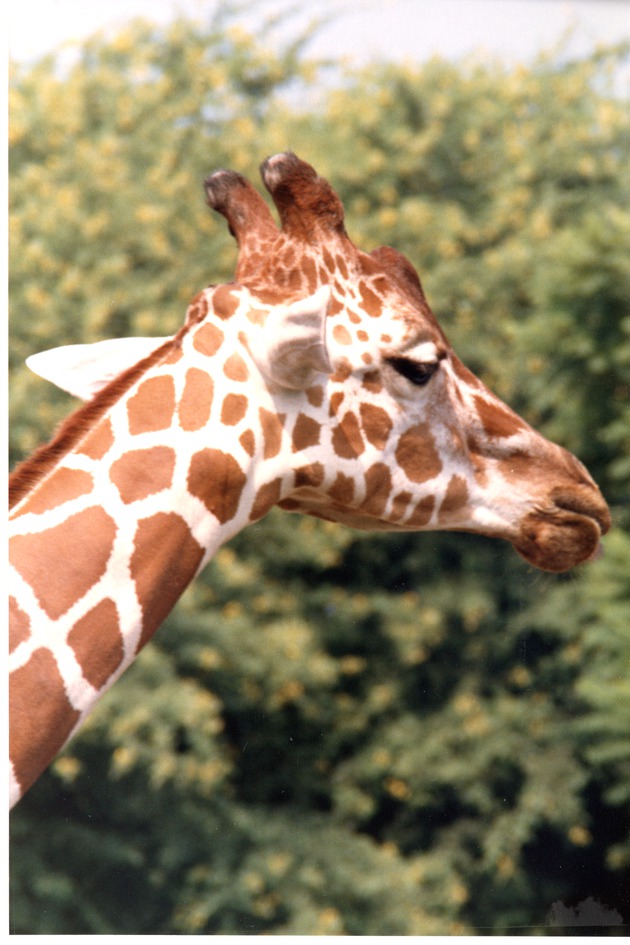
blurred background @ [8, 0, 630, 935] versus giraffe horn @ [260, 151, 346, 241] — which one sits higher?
giraffe horn @ [260, 151, 346, 241]

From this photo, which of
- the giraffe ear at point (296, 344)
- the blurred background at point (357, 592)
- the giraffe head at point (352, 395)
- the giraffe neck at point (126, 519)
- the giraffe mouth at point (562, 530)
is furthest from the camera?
the blurred background at point (357, 592)

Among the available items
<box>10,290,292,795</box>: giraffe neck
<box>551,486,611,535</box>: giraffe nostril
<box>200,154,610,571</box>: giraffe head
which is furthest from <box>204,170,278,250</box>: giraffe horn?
<box>551,486,611,535</box>: giraffe nostril

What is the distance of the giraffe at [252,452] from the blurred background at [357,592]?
Answer: 518 cm

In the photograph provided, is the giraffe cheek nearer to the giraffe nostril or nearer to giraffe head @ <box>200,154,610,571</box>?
giraffe head @ <box>200,154,610,571</box>

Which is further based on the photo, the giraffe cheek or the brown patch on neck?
the giraffe cheek

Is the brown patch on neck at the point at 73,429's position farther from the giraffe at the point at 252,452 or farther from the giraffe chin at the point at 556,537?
the giraffe chin at the point at 556,537

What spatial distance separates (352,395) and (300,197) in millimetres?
376

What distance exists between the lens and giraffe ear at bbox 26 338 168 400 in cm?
229

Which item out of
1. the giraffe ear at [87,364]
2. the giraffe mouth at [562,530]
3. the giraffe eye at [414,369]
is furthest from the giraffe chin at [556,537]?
the giraffe ear at [87,364]

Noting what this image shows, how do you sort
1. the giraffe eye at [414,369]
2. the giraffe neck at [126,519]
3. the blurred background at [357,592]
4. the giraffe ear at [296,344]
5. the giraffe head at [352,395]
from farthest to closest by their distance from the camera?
the blurred background at [357,592]
the giraffe eye at [414,369]
the giraffe head at [352,395]
the giraffe ear at [296,344]
the giraffe neck at [126,519]

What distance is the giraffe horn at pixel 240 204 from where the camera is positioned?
2408 millimetres

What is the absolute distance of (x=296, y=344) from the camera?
6.85 feet

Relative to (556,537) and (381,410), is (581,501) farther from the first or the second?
(381,410)

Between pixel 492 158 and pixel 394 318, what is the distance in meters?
8.57
